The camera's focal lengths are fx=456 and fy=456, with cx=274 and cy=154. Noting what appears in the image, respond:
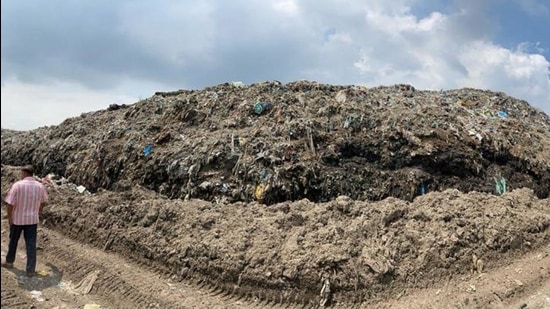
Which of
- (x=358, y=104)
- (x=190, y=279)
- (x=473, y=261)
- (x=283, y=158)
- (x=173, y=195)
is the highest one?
(x=358, y=104)

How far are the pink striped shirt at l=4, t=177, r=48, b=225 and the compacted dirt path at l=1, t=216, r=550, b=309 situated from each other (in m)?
0.76

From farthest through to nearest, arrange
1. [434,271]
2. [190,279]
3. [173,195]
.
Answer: [173,195] → [190,279] → [434,271]

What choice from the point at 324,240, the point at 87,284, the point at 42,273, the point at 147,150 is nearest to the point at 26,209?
the point at 42,273

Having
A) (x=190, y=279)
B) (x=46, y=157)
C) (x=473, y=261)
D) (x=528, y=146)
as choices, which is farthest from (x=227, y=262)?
(x=46, y=157)

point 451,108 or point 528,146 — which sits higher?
point 451,108

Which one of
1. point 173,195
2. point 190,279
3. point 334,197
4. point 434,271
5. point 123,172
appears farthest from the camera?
point 123,172

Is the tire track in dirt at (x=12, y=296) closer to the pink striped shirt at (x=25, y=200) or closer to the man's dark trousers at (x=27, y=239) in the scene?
the man's dark trousers at (x=27, y=239)

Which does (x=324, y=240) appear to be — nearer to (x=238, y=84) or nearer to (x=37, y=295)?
(x=37, y=295)

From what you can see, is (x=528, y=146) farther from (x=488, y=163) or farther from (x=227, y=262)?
(x=227, y=262)

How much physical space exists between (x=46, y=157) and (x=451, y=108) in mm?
10426

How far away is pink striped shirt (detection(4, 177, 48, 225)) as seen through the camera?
19.5ft

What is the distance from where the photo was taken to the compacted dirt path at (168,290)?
18.1 feet

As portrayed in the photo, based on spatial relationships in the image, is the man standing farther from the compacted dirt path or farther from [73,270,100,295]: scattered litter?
[73,270,100,295]: scattered litter

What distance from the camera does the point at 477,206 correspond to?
6.90 meters
